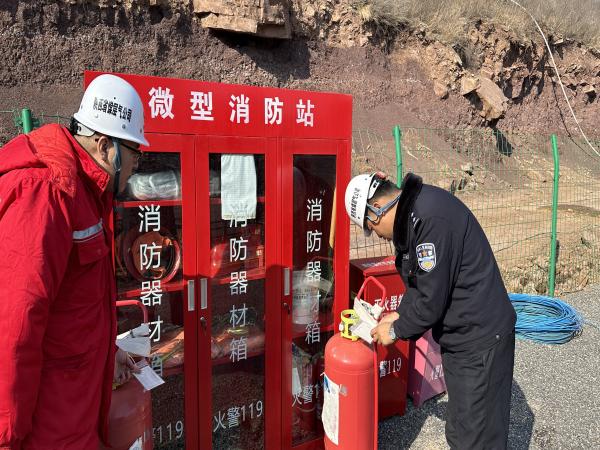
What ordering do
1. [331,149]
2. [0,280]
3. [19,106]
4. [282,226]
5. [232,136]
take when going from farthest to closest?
[19,106], [331,149], [282,226], [232,136], [0,280]

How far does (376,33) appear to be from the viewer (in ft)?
48.2

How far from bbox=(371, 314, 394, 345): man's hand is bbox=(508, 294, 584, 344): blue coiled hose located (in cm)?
305

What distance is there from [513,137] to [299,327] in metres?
16.4

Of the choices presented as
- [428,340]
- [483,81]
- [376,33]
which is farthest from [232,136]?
[483,81]

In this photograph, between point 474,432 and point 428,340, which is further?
point 428,340

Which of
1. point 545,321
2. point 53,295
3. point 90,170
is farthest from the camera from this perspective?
point 545,321

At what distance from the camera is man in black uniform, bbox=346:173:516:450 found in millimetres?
2248

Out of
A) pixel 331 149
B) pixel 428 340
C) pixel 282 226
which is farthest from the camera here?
pixel 428 340

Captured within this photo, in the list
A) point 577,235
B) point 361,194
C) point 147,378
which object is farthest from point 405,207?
point 577,235

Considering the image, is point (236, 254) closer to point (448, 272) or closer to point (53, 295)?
point (448, 272)

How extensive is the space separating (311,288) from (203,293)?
33.3 inches

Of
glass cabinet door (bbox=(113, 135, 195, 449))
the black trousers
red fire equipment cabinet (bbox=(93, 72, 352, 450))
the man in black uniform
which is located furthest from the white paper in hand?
the black trousers

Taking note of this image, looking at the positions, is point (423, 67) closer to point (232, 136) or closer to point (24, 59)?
point (24, 59)

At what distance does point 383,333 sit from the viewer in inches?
104
